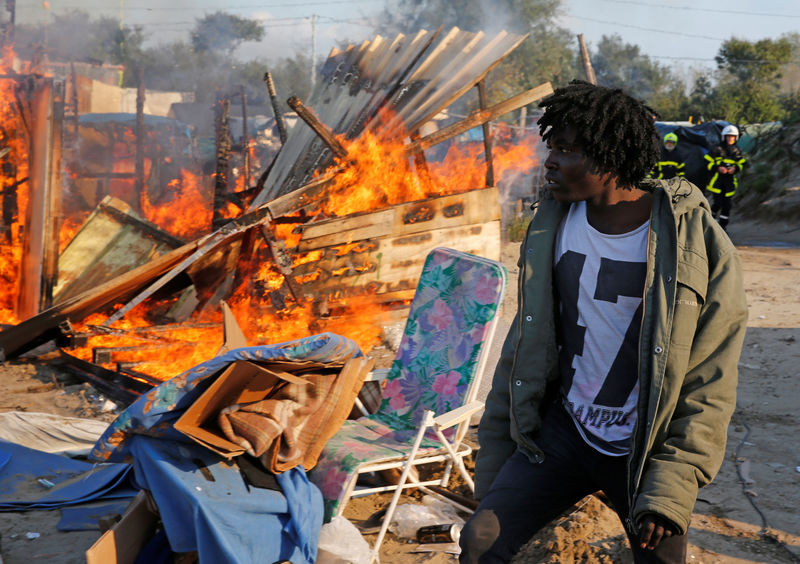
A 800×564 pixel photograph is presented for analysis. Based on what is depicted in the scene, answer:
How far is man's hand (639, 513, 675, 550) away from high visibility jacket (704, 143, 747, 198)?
471 inches

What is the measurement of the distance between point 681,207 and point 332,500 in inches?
84.2

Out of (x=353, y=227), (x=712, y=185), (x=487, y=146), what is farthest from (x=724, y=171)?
(x=353, y=227)

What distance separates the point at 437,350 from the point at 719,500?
1.77 m

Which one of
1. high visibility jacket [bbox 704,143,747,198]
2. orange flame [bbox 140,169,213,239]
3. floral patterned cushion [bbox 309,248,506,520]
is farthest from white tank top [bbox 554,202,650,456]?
high visibility jacket [bbox 704,143,747,198]

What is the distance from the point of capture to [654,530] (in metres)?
1.98

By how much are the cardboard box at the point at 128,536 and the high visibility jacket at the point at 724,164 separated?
11909mm

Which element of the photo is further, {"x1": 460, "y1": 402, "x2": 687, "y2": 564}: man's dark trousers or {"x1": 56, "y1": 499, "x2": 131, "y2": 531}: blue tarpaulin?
{"x1": 56, "y1": 499, "x2": 131, "y2": 531}: blue tarpaulin

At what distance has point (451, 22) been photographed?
116ft

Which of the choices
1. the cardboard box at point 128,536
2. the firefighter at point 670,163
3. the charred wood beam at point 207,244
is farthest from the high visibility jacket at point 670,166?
the cardboard box at point 128,536

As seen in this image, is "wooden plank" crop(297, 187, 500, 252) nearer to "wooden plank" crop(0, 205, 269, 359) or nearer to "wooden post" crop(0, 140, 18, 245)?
"wooden plank" crop(0, 205, 269, 359)

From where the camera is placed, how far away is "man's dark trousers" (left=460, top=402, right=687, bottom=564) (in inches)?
85.1

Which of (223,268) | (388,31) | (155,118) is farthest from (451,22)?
(223,268)

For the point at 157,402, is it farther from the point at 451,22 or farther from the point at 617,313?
the point at 451,22

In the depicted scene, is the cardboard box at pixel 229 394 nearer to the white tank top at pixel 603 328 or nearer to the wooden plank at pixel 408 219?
the white tank top at pixel 603 328
